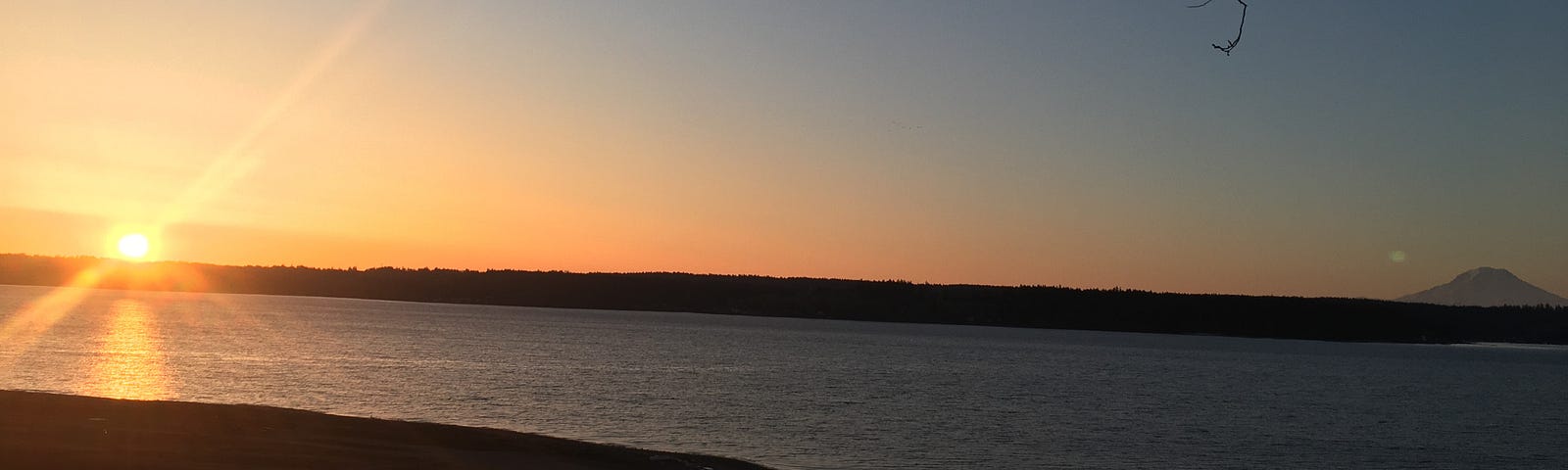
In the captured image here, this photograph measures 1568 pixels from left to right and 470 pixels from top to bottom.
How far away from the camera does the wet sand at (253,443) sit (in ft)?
70.1

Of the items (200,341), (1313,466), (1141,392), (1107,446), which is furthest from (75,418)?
(200,341)

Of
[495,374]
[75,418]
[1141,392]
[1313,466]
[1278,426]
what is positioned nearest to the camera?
[75,418]

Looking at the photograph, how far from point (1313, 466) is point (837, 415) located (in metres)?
16.1

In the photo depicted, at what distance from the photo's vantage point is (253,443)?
963 inches

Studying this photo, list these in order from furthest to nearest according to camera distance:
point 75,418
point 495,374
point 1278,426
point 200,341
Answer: point 200,341, point 495,374, point 1278,426, point 75,418

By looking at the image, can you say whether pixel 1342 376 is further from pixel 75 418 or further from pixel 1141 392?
pixel 75 418

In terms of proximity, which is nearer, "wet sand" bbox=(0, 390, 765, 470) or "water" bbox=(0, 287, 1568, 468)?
"wet sand" bbox=(0, 390, 765, 470)

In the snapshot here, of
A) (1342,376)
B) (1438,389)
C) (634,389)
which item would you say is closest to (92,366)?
(634,389)

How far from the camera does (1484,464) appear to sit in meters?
40.1

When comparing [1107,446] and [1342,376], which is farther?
[1342,376]

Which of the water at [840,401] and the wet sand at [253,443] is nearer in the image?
the wet sand at [253,443]

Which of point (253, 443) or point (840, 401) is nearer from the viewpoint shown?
point (253, 443)

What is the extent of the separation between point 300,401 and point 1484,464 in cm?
3922

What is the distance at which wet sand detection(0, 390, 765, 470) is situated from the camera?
21.4m
